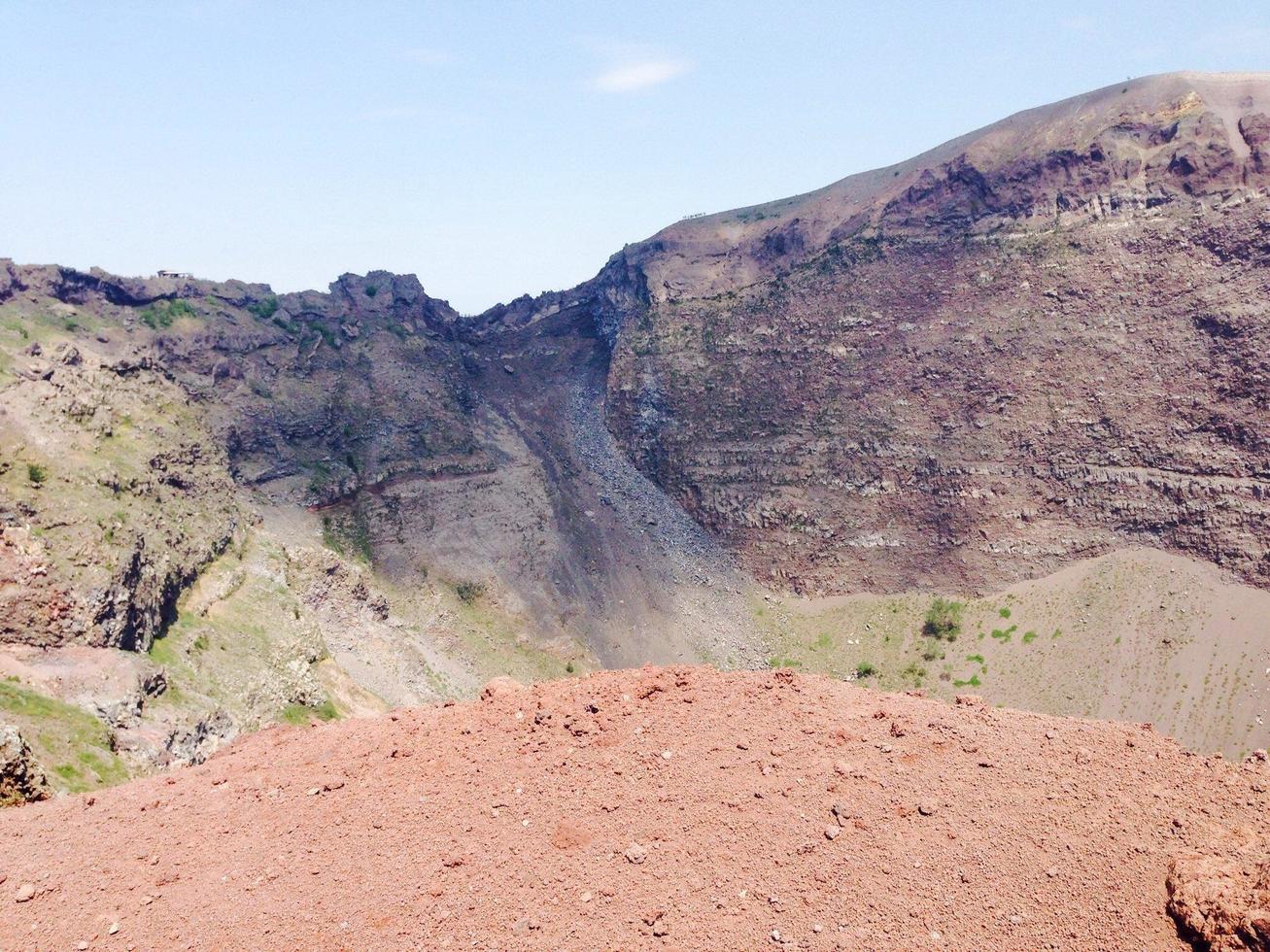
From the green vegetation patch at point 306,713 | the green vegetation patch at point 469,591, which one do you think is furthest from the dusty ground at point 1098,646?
the green vegetation patch at point 306,713

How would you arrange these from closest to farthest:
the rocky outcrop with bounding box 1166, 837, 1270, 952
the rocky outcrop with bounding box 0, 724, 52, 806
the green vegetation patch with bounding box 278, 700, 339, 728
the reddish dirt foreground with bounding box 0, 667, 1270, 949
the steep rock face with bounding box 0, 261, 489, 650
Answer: the rocky outcrop with bounding box 1166, 837, 1270, 952
the reddish dirt foreground with bounding box 0, 667, 1270, 949
the rocky outcrop with bounding box 0, 724, 52, 806
the steep rock face with bounding box 0, 261, 489, 650
the green vegetation patch with bounding box 278, 700, 339, 728

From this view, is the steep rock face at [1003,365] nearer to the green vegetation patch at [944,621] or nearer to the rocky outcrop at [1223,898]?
the green vegetation patch at [944,621]

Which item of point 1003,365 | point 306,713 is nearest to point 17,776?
point 306,713

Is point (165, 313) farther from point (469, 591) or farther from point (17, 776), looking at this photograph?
point (17, 776)

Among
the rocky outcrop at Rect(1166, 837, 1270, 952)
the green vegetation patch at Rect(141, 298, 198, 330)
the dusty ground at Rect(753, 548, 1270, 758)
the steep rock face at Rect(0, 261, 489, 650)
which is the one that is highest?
the green vegetation patch at Rect(141, 298, 198, 330)

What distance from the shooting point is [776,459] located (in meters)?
55.8

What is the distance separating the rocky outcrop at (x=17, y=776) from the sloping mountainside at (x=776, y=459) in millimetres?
12663

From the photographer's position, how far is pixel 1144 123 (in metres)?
51.1

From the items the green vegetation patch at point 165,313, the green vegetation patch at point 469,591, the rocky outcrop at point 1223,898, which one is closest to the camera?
the rocky outcrop at point 1223,898

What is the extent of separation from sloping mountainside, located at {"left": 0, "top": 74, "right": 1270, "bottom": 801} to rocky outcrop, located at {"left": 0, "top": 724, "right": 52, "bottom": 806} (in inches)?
499

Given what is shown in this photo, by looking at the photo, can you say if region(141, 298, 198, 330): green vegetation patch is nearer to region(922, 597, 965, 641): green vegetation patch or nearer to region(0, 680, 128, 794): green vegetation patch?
region(0, 680, 128, 794): green vegetation patch

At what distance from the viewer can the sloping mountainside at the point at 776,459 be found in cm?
3819

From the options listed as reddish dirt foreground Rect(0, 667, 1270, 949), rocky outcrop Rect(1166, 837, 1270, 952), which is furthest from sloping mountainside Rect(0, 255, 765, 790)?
rocky outcrop Rect(1166, 837, 1270, 952)

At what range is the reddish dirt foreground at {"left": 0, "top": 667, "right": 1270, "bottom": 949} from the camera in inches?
388
